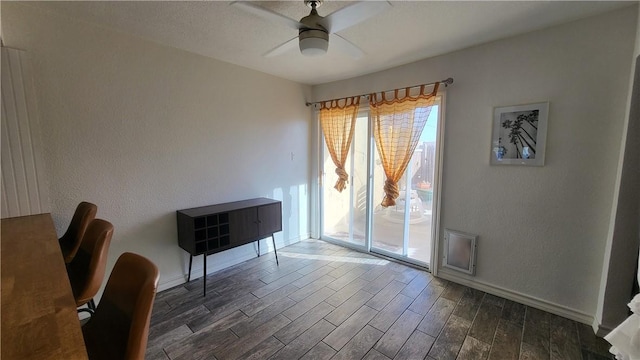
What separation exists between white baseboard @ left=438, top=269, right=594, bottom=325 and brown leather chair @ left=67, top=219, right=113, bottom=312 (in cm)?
289

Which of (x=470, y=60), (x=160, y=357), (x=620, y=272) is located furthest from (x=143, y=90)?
(x=620, y=272)

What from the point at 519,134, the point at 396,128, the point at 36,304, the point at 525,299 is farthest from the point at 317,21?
the point at 525,299

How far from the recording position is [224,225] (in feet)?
8.60

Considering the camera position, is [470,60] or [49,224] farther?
[470,60]

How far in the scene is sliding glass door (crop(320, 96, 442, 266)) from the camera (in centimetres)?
285

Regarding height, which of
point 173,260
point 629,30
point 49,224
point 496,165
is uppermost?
point 629,30

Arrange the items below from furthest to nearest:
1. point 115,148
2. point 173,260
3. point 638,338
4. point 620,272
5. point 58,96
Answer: point 173,260 → point 115,148 → point 58,96 → point 620,272 → point 638,338

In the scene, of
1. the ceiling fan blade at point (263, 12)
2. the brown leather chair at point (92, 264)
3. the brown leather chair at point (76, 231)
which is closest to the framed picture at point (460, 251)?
the ceiling fan blade at point (263, 12)

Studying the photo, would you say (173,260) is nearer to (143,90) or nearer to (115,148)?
(115,148)

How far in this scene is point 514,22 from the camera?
1980 millimetres

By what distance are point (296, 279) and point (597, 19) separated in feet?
10.8

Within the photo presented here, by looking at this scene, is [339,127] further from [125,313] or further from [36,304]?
[36,304]

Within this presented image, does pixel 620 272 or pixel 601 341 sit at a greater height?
pixel 620 272

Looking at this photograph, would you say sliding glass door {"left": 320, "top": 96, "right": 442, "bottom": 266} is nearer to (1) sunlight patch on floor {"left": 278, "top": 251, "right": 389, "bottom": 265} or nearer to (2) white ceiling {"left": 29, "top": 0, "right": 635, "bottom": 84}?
(1) sunlight patch on floor {"left": 278, "top": 251, "right": 389, "bottom": 265}
